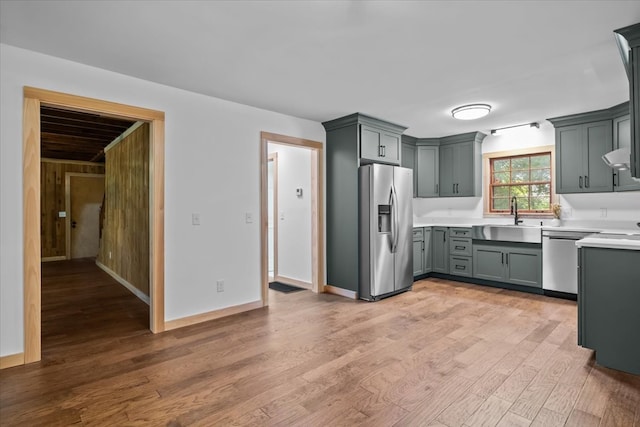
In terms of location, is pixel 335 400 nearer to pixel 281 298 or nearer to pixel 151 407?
pixel 151 407

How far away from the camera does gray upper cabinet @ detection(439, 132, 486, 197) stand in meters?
5.64

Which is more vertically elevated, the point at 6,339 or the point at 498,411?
the point at 6,339

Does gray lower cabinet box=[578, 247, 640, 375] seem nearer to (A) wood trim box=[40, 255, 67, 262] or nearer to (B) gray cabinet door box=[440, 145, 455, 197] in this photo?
(B) gray cabinet door box=[440, 145, 455, 197]

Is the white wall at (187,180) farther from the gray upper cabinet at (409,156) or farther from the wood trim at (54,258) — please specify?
the wood trim at (54,258)

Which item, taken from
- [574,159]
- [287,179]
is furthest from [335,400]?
[574,159]

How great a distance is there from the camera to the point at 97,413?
1.98 meters

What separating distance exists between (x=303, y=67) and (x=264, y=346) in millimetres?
2436

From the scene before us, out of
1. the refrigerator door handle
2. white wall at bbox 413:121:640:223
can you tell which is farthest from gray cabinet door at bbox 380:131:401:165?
white wall at bbox 413:121:640:223

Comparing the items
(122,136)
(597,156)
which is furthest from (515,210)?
(122,136)

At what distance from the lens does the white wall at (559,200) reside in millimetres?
4410

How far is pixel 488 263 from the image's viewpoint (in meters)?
5.12

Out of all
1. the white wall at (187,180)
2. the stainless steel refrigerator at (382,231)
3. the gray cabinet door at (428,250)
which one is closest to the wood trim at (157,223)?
the white wall at (187,180)

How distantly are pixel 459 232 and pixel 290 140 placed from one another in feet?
10.1

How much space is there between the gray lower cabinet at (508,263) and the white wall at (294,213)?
8.59ft
